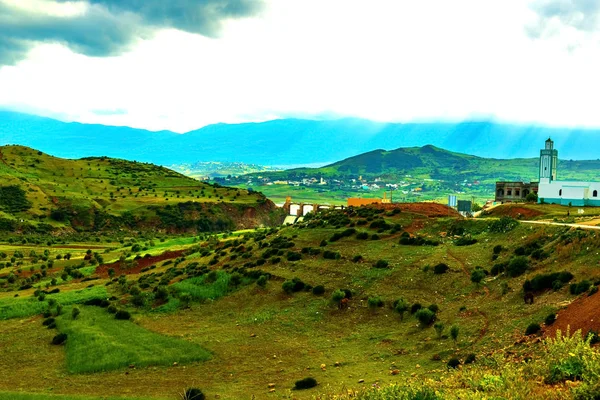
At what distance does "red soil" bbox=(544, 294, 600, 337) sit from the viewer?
873 inches

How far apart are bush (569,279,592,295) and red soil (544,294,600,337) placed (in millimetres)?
784

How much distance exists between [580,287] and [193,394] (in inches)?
827

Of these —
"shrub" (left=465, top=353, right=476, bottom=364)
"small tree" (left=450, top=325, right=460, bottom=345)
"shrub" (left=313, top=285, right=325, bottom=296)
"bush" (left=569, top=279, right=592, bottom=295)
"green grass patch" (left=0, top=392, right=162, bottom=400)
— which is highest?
"bush" (left=569, top=279, right=592, bottom=295)

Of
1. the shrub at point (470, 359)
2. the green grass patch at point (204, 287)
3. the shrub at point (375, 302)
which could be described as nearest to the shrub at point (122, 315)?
the green grass patch at point (204, 287)

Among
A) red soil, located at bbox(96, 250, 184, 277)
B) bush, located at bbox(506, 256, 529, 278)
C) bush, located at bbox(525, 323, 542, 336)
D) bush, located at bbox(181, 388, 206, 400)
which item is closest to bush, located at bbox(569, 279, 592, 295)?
bush, located at bbox(525, 323, 542, 336)

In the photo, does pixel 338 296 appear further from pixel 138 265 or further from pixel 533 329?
pixel 138 265

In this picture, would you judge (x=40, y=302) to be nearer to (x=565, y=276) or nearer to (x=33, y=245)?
(x=565, y=276)

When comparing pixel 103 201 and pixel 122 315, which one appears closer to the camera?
pixel 122 315

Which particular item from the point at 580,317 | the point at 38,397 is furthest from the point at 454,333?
the point at 38,397

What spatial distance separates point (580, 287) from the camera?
1061 inches

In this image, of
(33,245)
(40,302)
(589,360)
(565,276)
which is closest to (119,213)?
(33,245)

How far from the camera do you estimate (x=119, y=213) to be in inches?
5468

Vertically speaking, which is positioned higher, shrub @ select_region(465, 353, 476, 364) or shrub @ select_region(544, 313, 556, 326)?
shrub @ select_region(544, 313, 556, 326)

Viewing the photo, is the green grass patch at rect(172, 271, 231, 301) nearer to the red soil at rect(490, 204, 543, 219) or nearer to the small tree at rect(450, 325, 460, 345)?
the small tree at rect(450, 325, 460, 345)
